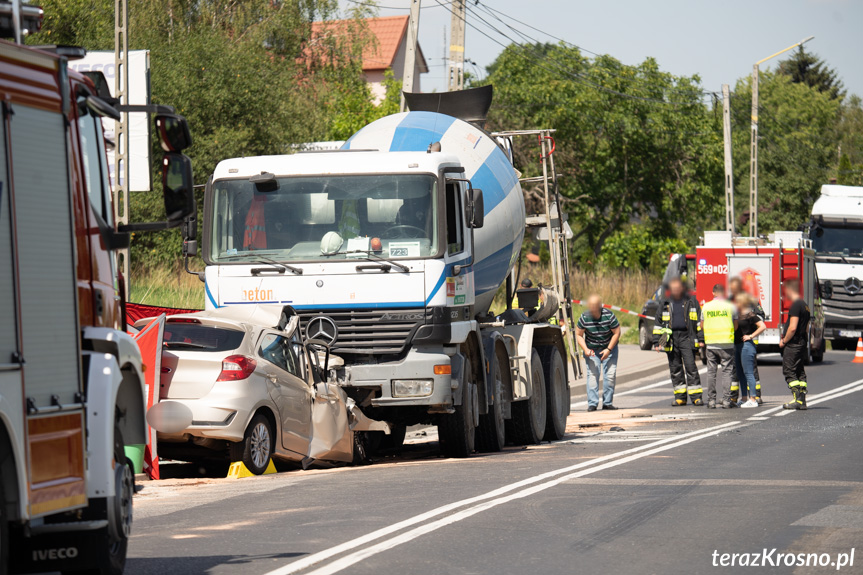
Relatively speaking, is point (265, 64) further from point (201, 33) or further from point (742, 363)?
point (742, 363)

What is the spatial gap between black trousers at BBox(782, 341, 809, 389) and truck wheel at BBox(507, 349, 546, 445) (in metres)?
4.44

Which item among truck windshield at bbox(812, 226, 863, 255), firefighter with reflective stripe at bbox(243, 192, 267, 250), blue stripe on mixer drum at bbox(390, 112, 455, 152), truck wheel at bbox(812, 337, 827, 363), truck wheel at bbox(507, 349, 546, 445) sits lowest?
truck wheel at bbox(812, 337, 827, 363)

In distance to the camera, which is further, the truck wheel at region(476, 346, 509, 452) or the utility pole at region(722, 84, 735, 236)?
the utility pole at region(722, 84, 735, 236)

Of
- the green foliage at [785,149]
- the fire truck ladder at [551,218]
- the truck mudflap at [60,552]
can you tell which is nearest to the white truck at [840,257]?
the fire truck ladder at [551,218]

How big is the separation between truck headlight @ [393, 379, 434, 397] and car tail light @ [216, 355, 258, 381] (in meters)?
1.54

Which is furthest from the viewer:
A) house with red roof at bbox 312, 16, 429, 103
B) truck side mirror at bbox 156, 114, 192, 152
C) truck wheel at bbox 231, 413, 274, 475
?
house with red roof at bbox 312, 16, 429, 103

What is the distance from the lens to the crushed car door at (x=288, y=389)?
37.8 ft

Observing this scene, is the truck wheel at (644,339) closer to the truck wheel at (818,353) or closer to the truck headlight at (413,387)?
the truck wheel at (818,353)

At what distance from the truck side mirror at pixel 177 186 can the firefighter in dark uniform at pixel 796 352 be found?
13369mm

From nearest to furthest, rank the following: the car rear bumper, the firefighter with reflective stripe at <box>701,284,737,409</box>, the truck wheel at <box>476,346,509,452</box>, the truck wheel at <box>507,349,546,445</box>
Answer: the car rear bumper
the truck wheel at <box>476,346,509,452</box>
the truck wheel at <box>507,349,546,445</box>
the firefighter with reflective stripe at <box>701,284,737,409</box>

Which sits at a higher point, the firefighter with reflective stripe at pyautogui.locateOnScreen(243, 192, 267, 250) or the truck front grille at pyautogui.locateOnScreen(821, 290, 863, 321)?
the firefighter with reflective stripe at pyautogui.locateOnScreen(243, 192, 267, 250)

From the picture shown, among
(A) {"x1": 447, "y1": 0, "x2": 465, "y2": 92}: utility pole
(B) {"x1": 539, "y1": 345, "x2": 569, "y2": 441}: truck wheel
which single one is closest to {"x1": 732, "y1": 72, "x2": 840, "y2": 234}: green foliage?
(A) {"x1": 447, "y1": 0, "x2": 465, "y2": 92}: utility pole

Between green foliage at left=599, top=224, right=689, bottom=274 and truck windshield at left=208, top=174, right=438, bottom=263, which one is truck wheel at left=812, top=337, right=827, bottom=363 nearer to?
truck windshield at left=208, top=174, right=438, bottom=263

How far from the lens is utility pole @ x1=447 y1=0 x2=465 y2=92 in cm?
2267
